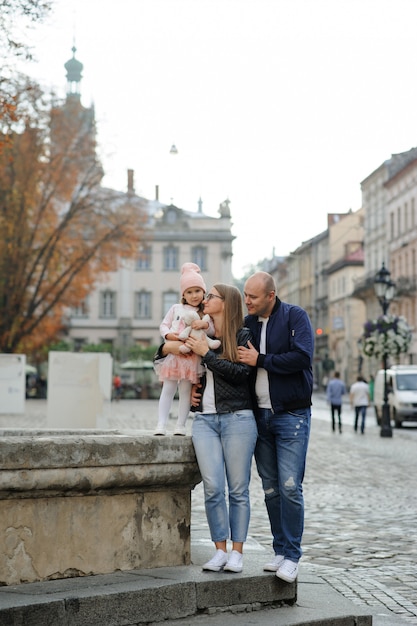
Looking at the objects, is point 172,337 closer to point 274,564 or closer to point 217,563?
point 217,563

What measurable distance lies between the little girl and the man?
31 centimetres

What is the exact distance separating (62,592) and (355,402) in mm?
27281

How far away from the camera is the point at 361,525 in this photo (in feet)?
39.3

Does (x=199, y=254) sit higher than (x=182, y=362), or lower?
higher

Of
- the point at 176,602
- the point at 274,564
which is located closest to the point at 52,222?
the point at 274,564

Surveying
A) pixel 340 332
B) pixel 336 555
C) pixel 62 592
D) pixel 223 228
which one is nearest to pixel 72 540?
pixel 62 592

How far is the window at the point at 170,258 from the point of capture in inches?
3792

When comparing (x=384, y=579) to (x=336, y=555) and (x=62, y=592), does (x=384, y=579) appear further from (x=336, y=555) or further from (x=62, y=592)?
(x=62, y=592)

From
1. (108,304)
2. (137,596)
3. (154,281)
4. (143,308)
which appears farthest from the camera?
(154,281)

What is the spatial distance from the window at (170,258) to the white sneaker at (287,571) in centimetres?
8973

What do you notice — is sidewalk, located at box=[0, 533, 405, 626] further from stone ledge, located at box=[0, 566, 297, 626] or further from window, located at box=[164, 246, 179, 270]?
window, located at box=[164, 246, 179, 270]

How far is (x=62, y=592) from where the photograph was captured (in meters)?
6.02

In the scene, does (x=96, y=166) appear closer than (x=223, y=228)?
Yes

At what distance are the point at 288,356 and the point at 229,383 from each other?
1.21 feet
